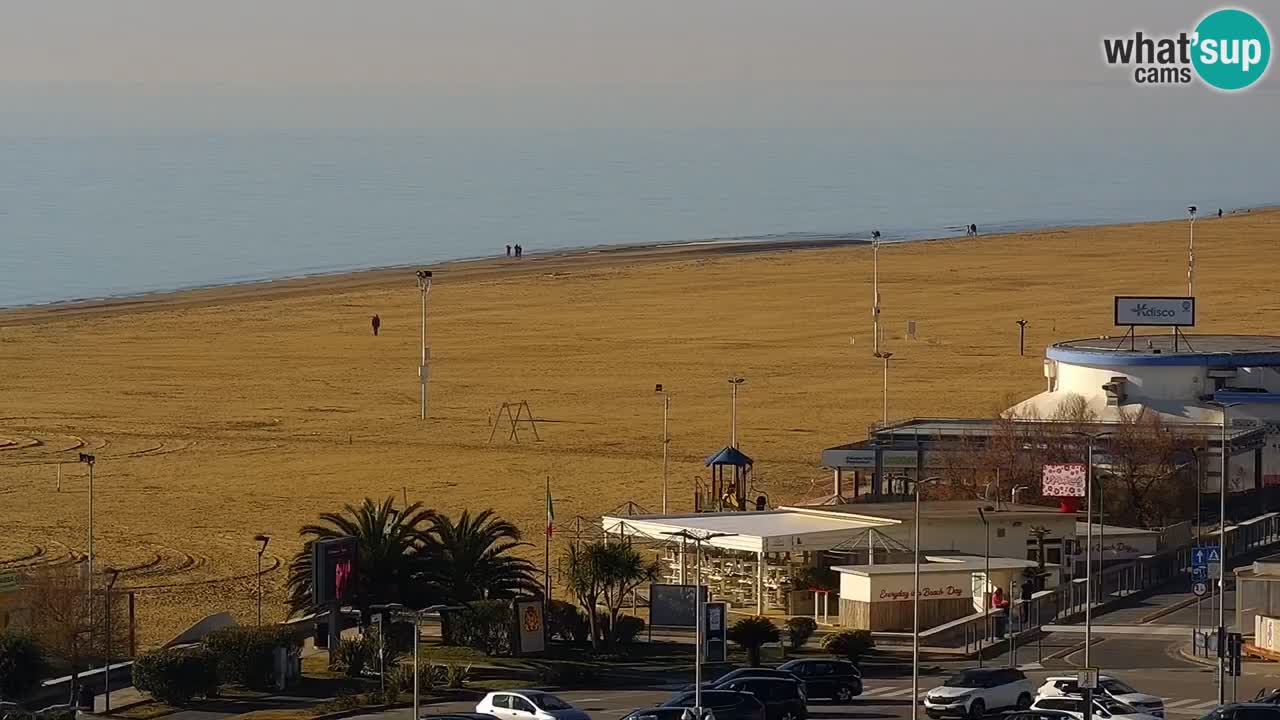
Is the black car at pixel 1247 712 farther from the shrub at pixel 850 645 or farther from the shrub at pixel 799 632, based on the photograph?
the shrub at pixel 799 632

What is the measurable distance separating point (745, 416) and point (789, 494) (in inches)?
611

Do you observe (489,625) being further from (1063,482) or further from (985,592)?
(1063,482)

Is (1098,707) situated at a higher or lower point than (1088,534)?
lower

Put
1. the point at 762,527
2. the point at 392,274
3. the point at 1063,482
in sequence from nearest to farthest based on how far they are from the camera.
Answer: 1. the point at 762,527
2. the point at 1063,482
3. the point at 392,274

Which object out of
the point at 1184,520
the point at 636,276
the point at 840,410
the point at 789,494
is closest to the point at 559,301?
the point at 636,276

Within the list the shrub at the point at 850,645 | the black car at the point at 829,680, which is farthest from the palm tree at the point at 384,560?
the black car at the point at 829,680

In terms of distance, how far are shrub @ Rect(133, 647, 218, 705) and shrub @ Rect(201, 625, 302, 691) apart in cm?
61

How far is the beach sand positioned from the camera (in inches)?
2643

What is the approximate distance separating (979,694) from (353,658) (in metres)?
12.5

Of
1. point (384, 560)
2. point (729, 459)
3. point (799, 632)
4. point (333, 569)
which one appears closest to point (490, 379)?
point (729, 459)

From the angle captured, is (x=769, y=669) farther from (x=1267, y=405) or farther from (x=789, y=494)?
(x=1267, y=405)

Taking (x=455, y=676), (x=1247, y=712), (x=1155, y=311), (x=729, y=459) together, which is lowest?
(x=455, y=676)

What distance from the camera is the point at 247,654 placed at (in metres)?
43.4

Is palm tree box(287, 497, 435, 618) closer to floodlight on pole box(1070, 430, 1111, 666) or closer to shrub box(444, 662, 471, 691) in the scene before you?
shrub box(444, 662, 471, 691)
